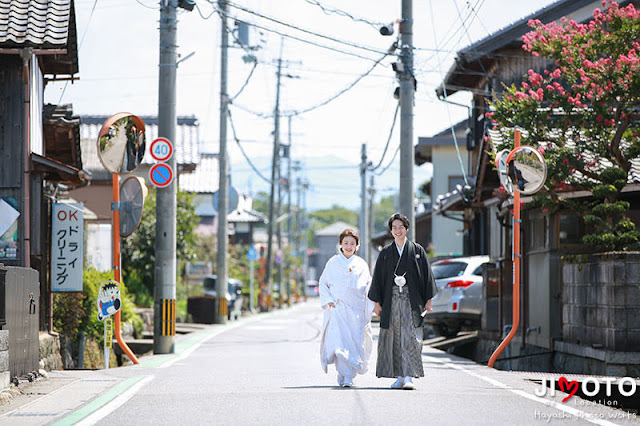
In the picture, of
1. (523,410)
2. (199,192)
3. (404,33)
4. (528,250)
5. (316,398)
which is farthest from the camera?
(199,192)

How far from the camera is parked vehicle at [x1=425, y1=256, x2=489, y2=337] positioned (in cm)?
2097

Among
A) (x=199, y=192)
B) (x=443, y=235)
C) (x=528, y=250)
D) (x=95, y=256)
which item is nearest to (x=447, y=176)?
(x=443, y=235)

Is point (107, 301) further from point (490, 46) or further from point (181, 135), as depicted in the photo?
point (181, 135)

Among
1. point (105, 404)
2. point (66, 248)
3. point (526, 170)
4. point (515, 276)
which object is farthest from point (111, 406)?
point (526, 170)

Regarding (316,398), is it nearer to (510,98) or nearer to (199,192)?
(510,98)

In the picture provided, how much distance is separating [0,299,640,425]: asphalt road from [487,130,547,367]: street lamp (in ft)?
3.51

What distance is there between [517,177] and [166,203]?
6495 mm

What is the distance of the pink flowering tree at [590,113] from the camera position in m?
14.6

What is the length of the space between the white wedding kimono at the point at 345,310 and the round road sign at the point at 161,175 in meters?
6.09

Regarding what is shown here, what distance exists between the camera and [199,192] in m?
47.4

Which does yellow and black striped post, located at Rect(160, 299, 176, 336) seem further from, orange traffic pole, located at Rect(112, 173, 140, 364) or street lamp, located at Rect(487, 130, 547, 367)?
street lamp, located at Rect(487, 130, 547, 367)

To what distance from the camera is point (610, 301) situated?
13102mm

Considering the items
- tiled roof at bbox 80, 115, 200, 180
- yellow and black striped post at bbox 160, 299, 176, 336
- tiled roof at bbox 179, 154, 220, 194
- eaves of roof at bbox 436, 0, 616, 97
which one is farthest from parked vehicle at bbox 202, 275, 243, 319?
yellow and black striped post at bbox 160, 299, 176, 336

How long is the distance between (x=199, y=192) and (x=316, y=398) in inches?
1520
